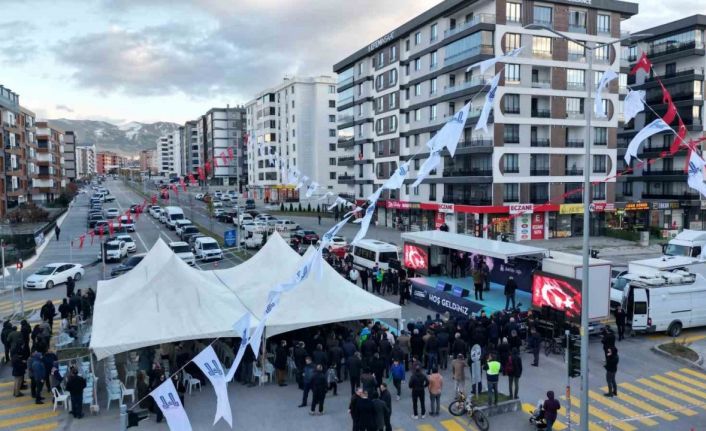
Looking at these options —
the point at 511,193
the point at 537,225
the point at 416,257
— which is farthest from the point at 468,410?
the point at 537,225

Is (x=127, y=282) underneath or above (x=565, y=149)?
underneath

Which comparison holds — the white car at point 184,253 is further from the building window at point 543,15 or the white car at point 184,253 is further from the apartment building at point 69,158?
the apartment building at point 69,158

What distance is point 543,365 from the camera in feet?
Result: 62.9

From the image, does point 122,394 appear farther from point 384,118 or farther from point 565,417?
point 384,118

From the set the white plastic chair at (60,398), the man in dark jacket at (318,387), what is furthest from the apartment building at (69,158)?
the man in dark jacket at (318,387)

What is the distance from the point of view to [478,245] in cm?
2800

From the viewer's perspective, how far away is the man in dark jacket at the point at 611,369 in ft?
52.7

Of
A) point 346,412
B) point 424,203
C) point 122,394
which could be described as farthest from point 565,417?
point 424,203

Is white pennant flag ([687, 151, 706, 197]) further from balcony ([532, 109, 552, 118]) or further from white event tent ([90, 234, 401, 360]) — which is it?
balcony ([532, 109, 552, 118])

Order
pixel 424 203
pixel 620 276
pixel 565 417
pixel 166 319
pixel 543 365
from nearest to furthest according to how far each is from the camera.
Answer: pixel 565 417
pixel 166 319
pixel 543 365
pixel 620 276
pixel 424 203

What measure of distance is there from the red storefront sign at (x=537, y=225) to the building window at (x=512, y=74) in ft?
40.8

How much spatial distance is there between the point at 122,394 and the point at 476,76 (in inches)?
1704

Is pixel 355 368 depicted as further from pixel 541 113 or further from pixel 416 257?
pixel 541 113

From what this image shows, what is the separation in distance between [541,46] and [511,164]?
36.3ft
